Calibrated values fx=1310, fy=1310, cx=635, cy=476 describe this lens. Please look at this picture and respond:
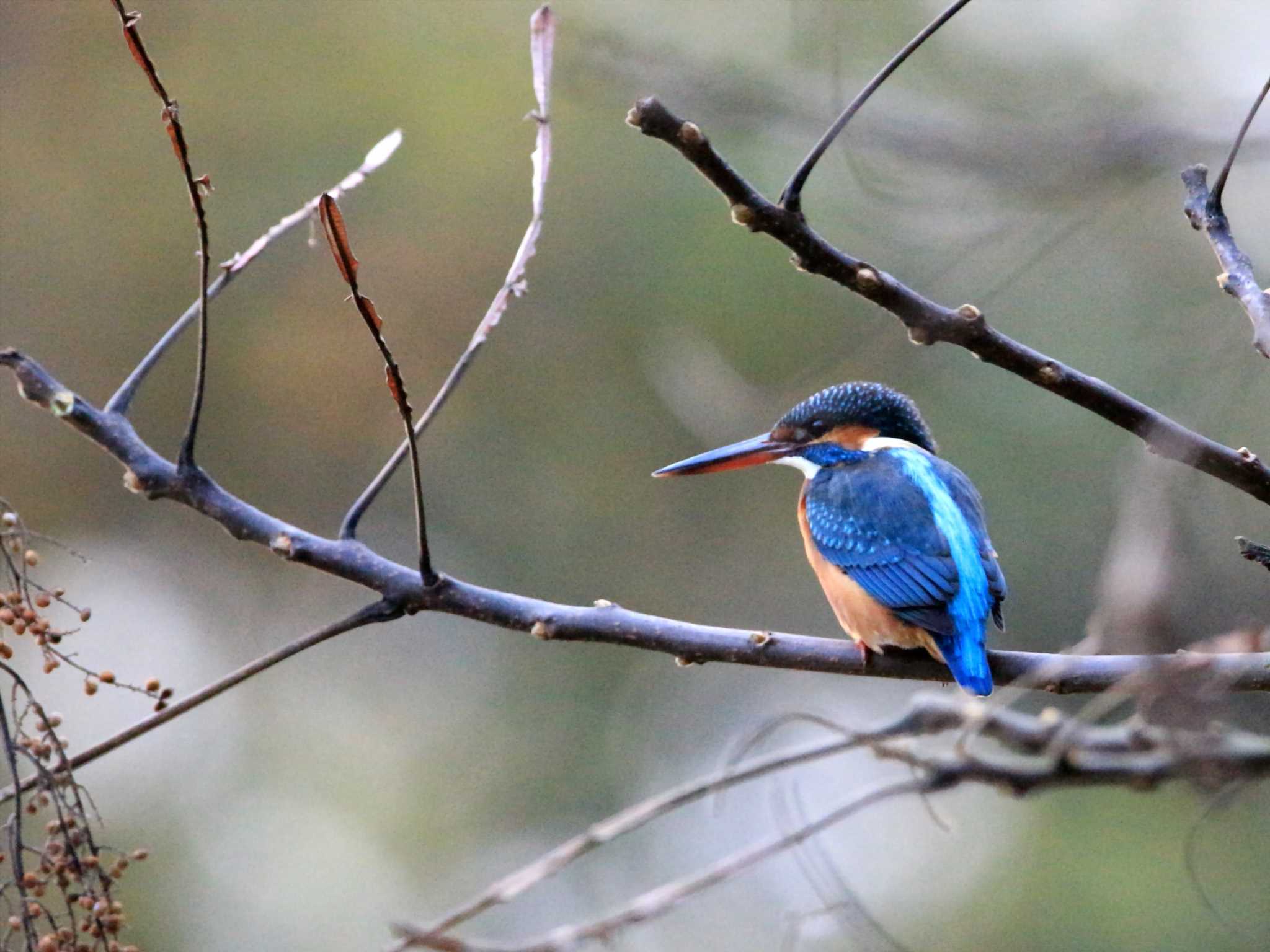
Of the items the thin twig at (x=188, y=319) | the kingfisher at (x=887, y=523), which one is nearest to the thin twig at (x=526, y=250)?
the thin twig at (x=188, y=319)

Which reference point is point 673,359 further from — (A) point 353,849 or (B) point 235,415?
(A) point 353,849

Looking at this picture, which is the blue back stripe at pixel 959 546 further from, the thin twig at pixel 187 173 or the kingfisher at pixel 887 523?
the thin twig at pixel 187 173

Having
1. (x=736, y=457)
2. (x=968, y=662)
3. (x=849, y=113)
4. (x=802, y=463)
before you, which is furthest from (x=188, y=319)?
(x=802, y=463)

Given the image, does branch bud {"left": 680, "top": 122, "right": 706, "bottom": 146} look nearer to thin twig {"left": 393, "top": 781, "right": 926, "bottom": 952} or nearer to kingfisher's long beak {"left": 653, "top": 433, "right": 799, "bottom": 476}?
thin twig {"left": 393, "top": 781, "right": 926, "bottom": 952}

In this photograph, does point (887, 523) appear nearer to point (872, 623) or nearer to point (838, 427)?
point (872, 623)

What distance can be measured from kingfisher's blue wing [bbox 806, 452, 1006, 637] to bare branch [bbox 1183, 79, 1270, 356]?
63cm

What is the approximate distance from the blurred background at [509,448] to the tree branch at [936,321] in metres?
2.20

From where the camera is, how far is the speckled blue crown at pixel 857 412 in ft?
8.26

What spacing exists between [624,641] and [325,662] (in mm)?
3798

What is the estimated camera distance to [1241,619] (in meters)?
1.37

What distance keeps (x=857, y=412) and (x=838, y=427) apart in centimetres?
5

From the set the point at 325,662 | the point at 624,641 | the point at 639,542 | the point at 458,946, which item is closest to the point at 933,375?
the point at 639,542

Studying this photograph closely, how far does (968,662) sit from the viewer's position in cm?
176

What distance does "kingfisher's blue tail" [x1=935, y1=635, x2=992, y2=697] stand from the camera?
1.71 metres
